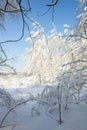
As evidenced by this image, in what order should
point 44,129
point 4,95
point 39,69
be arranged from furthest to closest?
point 39,69 < point 4,95 < point 44,129

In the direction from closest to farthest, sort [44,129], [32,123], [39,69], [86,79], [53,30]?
[44,129] → [32,123] → [86,79] → [53,30] → [39,69]

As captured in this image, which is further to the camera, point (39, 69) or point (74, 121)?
point (39, 69)

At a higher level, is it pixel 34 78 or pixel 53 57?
pixel 53 57

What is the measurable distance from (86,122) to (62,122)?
45 cm

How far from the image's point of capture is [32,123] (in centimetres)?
493

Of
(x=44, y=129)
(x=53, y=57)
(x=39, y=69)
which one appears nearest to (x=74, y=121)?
(x=44, y=129)

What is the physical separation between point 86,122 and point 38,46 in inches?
1251

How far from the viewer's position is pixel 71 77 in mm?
6660

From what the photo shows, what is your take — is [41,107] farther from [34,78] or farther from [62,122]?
[34,78]

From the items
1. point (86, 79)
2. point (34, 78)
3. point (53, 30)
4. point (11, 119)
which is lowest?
point (34, 78)

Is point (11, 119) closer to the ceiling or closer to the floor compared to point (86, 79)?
closer to the floor

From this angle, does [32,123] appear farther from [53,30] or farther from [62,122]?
[53,30]

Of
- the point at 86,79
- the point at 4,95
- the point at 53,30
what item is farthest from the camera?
the point at 53,30

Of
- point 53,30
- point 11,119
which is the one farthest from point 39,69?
point 11,119
